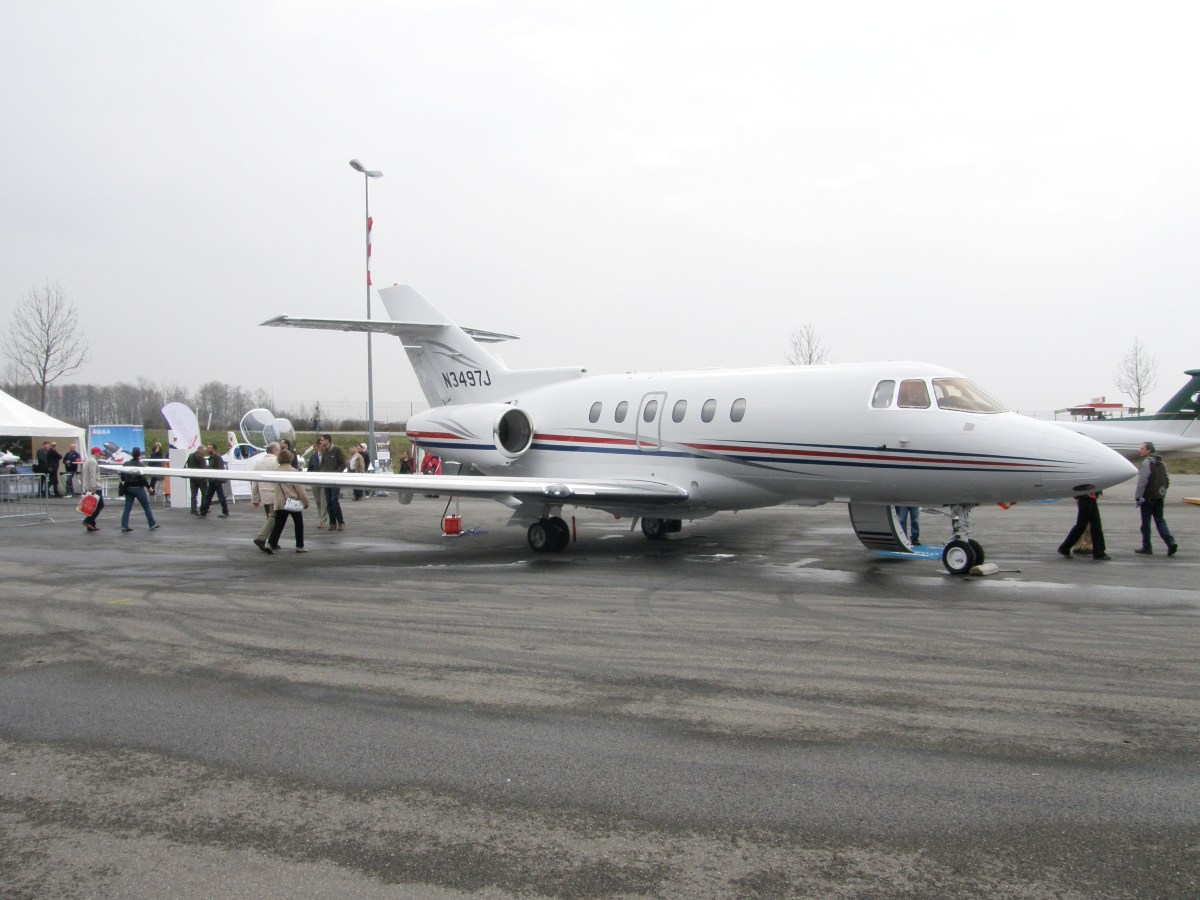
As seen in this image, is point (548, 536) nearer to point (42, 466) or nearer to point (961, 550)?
point (961, 550)

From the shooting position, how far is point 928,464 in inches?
448

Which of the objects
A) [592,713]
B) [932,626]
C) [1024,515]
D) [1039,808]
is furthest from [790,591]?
[1024,515]

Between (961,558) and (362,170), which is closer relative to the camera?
(961,558)

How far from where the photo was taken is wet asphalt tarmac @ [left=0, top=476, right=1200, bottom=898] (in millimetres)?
3613

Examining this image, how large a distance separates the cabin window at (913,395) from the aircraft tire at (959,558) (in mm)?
1844

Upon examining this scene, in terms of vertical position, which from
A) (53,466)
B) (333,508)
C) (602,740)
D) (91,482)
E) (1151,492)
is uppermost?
(53,466)

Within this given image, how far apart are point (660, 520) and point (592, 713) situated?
1082 cm

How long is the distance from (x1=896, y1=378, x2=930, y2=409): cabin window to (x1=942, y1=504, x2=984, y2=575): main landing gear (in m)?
1.45

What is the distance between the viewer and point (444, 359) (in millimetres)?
18031

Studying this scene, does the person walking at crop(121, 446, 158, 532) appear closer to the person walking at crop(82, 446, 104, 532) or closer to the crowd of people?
the crowd of people

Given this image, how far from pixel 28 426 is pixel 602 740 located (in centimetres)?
2858

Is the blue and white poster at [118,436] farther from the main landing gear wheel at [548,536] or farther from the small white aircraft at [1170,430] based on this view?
the small white aircraft at [1170,430]

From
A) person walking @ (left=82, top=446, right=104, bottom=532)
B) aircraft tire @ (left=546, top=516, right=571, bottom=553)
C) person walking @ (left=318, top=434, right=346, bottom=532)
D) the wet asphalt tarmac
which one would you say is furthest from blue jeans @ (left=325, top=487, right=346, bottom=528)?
the wet asphalt tarmac

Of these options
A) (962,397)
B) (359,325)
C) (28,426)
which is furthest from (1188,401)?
(28,426)
